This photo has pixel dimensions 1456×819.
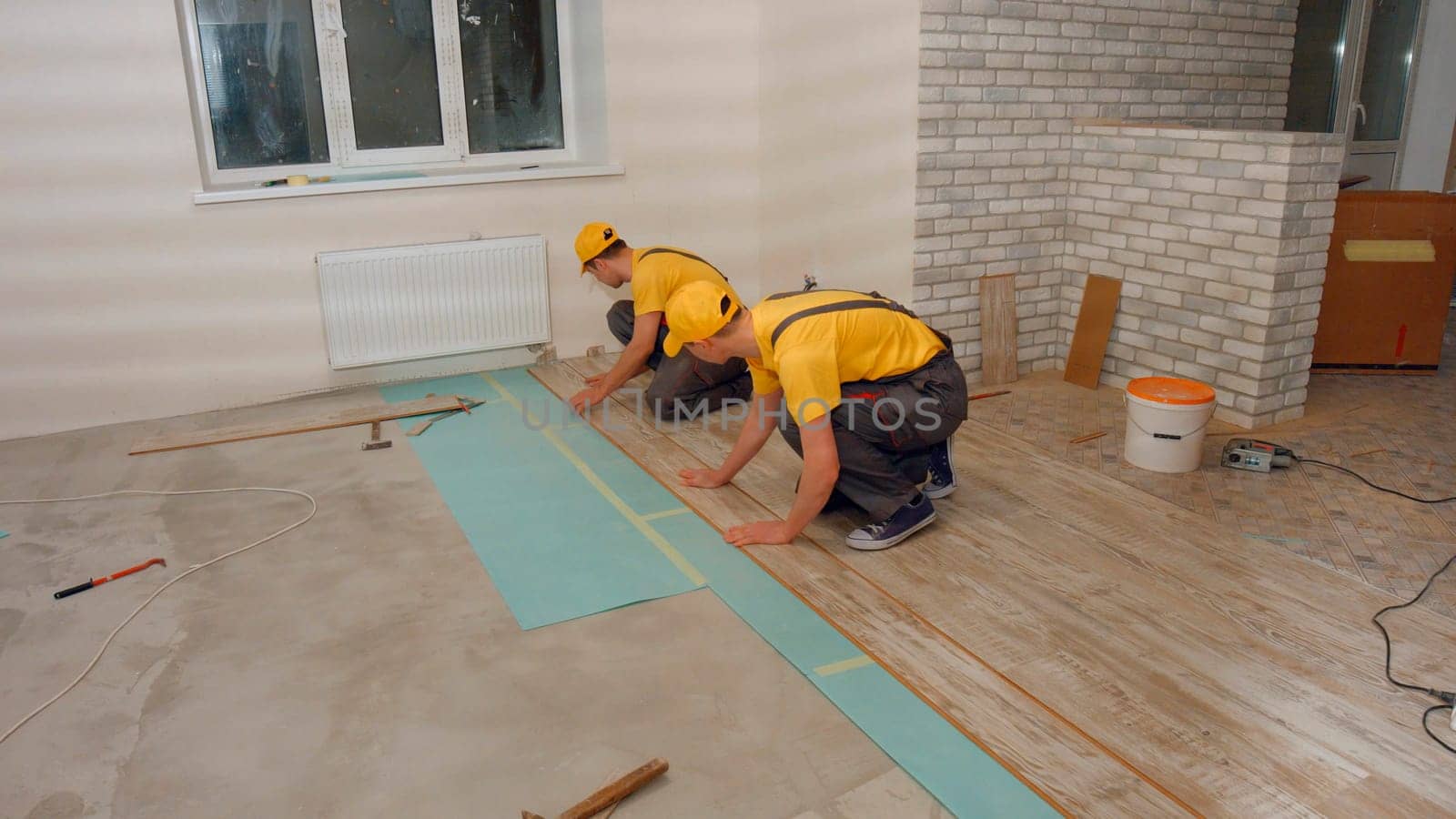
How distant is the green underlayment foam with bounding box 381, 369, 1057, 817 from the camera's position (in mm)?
2471

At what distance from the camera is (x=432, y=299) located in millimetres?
5508

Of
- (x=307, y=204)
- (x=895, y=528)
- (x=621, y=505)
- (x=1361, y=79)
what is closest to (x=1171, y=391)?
(x=895, y=528)

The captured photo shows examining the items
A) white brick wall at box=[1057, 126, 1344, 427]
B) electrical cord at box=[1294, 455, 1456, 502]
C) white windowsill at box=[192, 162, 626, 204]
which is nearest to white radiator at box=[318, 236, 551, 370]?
white windowsill at box=[192, 162, 626, 204]

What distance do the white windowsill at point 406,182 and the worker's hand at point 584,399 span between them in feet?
4.44

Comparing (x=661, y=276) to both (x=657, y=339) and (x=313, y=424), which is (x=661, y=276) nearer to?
(x=657, y=339)

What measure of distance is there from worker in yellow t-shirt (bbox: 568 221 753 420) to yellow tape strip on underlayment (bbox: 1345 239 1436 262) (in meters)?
3.03

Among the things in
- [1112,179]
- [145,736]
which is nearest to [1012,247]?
[1112,179]

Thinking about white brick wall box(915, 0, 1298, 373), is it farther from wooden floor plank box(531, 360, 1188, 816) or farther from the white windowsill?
wooden floor plank box(531, 360, 1188, 816)

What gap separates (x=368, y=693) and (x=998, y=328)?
3634mm

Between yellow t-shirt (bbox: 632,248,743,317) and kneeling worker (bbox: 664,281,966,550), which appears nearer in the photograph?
kneeling worker (bbox: 664,281,966,550)

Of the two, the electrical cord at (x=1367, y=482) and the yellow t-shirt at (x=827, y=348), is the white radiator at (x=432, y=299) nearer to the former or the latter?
the yellow t-shirt at (x=827, y=348)

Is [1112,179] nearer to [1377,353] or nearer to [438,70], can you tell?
[1377,353]

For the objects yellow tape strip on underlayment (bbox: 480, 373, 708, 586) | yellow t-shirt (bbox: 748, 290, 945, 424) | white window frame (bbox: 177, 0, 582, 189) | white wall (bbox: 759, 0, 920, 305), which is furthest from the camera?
white window frame (bbox: 177, 0, 582, 189)

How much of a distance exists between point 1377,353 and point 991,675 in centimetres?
377
